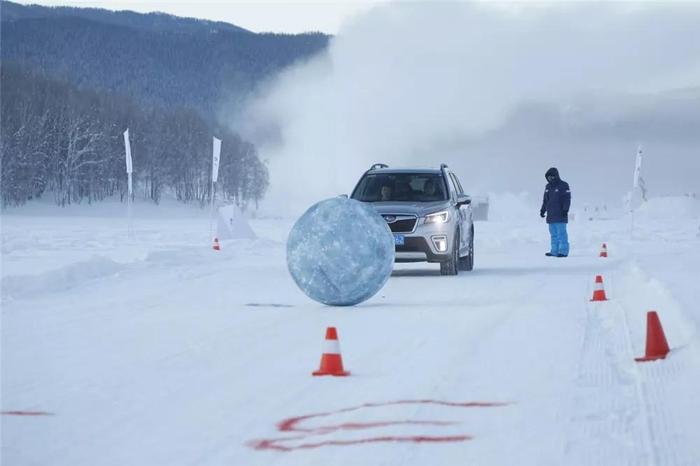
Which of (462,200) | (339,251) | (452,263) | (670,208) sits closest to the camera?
(339,251)

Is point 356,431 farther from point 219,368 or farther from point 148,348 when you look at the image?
point 148,348

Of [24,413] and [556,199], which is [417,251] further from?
[24,413]

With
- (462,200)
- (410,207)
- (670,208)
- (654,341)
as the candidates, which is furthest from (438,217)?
(670,208)

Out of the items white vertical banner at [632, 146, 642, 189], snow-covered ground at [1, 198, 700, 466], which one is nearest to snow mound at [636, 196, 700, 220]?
white vertical banner at [632, 146, 642, 189]

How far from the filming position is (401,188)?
19.6 m

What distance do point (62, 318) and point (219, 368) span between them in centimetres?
435

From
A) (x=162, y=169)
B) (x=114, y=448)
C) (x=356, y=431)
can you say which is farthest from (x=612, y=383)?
(x=162, y=169)

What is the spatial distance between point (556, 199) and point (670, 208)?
6277 centimetres

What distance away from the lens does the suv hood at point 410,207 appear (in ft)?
60.7

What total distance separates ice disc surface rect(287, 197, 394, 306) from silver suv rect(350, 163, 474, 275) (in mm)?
4837

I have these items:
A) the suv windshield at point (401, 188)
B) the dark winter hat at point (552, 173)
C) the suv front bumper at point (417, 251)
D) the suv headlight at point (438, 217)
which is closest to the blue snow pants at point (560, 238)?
the dark winter hat at point (552, 173)

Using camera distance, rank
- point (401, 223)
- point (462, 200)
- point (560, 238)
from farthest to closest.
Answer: point (560, 238), point (462, 200), point (401, 223)

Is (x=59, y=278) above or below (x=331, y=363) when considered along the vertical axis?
below

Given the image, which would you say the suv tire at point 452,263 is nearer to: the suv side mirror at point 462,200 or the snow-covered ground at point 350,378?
the suv side mirror at point 462,200
